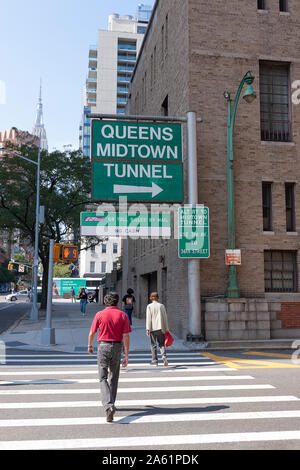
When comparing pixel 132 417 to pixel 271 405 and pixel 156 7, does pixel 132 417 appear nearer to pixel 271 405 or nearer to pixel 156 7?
pixel 271 405

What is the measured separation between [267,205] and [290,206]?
0.96 metres

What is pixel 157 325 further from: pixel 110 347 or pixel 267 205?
pixel 267 205

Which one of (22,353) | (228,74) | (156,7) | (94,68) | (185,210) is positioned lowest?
(22,353)

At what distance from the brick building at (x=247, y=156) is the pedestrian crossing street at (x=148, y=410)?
5788 millimetres

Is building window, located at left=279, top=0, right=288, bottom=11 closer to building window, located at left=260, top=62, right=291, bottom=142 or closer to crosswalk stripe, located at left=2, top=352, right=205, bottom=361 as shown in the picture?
building window, located at left=260, top=62, right=291, bottom=142

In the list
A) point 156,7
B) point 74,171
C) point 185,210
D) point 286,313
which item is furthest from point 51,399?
point 74,171

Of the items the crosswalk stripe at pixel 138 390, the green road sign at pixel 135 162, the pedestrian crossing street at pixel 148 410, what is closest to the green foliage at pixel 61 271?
the green road sign at pixel 135 162

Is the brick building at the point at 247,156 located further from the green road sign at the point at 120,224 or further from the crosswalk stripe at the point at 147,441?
the crosswalk stripe at the point at 147,441

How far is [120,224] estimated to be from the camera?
1692 centimetres

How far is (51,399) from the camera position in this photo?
7930 millimetres

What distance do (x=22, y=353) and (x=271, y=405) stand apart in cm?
894

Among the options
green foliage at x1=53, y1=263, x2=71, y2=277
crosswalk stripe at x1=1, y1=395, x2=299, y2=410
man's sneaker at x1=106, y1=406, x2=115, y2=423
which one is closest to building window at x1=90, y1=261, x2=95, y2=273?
green foliage at x1=53, y1=263, x2=71, y2=277

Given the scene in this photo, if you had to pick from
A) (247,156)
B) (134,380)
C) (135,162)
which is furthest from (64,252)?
(247,156)

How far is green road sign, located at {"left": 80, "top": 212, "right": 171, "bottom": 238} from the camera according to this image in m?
16.5
